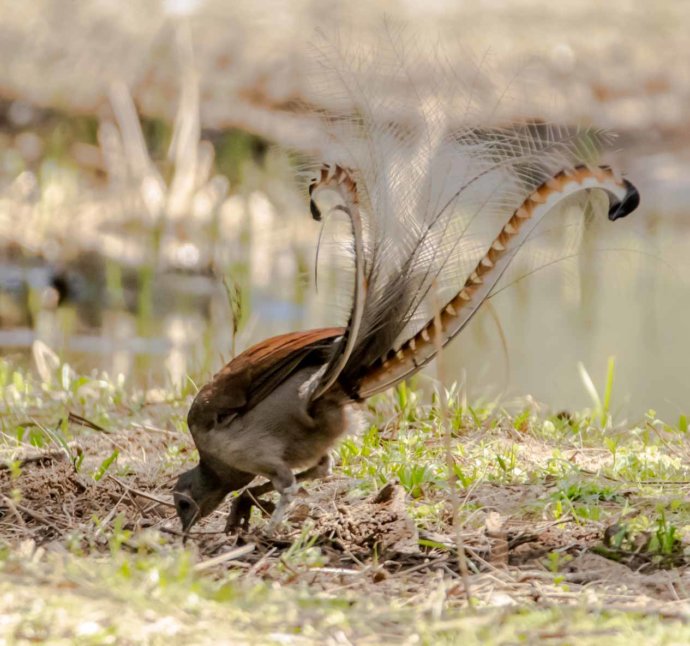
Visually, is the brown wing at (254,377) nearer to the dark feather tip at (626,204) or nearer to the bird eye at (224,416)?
the bird eye at (224,416)

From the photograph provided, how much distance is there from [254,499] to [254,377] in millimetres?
414

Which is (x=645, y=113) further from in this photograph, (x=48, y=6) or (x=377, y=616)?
(x=377, y=616)

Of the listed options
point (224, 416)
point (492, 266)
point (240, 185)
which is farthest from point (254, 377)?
point (240, 185)

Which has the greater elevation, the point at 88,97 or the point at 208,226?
the point at 88,97

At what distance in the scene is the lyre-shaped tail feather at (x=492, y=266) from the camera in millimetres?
3533

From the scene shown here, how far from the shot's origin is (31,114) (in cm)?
1319

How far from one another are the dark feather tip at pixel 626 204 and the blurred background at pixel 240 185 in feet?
0.99

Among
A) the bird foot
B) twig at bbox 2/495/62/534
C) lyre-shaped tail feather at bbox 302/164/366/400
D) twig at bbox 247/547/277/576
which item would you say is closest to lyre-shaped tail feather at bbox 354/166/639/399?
lyre-shaped tail feather at bbox 302/164/366/400

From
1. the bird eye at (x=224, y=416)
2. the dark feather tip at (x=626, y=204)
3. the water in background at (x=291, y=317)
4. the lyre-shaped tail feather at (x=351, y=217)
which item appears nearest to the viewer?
the dark feather tip at (x=626, y=204)

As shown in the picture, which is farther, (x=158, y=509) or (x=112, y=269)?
(x=112, y=269)

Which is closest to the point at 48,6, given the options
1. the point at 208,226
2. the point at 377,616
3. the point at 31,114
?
the point at 31,114

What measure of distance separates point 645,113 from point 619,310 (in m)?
6.30

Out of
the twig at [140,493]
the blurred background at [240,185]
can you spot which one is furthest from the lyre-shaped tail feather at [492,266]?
the twig at [140,493]

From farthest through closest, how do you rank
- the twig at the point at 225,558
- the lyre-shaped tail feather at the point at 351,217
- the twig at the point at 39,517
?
the twig at the point at 39,517
the lyre-shaped tail feather at the point at 351,217
the twig at the point at 225,558
